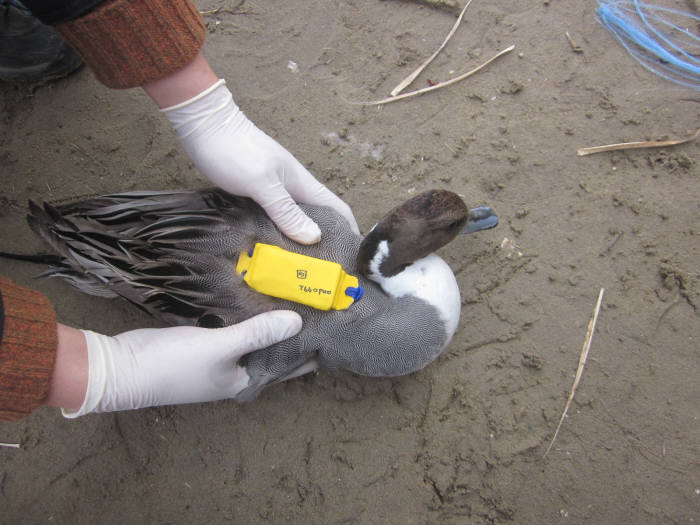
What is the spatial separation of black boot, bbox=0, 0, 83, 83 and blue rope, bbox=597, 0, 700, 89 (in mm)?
2162

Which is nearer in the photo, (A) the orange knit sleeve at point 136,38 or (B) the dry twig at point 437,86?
(A) the orange knit sleeve at point 136,38

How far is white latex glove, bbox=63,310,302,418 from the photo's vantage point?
112 centimetres

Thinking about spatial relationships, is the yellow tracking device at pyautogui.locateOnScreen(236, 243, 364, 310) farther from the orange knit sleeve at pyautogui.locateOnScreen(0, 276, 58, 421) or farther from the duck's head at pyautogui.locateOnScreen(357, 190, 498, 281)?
the orange knit sleeve at pyautogui.locateOnScreen(0, 276, 58, 421)

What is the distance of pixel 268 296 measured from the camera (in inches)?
47.4

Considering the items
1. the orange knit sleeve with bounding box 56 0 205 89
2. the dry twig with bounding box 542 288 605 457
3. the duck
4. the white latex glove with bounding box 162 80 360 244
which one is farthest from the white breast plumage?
the orange knit sleeve with bounding box 56 0 205 89

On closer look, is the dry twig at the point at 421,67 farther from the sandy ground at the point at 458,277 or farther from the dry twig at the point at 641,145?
the dry twig at the point at 641,145

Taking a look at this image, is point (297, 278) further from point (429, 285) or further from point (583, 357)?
point (583, 357)

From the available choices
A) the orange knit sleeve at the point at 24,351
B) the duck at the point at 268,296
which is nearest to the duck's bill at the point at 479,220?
the duck at the point at 268,296

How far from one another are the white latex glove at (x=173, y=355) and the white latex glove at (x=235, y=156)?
284 millimetres

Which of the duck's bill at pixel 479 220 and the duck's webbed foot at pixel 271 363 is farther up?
the duck's bill at pixel 479 220

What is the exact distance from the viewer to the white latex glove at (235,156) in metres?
1.21

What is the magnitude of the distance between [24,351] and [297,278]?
0.61 meters

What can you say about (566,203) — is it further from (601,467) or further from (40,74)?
(40,74)

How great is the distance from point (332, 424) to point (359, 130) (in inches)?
42.7
